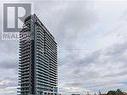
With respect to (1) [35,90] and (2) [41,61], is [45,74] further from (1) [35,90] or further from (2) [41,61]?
(1) [35,90]

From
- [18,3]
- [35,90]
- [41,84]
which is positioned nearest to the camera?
[18,3]

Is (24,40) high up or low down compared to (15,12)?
up

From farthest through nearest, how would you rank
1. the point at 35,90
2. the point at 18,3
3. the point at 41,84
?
1. the point at 41,84
2. the point at 35,90
3. the point at 18,3

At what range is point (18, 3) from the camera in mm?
58188

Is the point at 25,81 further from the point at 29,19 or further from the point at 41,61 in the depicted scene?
the point at 29,19

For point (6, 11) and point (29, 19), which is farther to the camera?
point (29, 19)

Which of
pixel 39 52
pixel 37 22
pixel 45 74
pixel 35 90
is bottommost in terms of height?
pixel 35 90

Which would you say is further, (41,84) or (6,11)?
(41,84)

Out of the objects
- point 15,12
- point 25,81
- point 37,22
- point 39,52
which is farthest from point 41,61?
point 15,12

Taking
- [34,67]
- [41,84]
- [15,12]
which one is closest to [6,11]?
[15,12]

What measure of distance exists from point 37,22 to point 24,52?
1052 inches

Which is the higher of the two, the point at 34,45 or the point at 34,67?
the point at 34,45

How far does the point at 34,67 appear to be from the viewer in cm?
17538

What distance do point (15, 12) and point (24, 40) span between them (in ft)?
418
